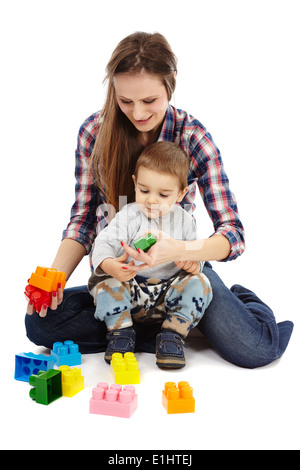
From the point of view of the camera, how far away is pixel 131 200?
2445mm

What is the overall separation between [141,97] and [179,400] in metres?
1.18

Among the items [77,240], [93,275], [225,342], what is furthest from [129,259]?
[225,342]

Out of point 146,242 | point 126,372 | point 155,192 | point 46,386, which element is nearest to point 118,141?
point 155,192

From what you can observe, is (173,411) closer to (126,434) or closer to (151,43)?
(126,434)

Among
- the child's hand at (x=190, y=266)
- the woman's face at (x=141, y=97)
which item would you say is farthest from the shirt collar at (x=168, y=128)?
the child's hand at (x=190, y=266)

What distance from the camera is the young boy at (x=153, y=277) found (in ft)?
7.18

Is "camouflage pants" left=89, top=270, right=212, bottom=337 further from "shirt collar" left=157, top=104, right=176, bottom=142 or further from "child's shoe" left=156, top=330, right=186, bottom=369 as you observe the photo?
"shirt collar" left=157, top=104, right=176, bottom=142

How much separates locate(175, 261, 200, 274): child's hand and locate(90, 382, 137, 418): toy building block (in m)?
0.58

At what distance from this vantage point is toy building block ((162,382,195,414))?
5.88ft

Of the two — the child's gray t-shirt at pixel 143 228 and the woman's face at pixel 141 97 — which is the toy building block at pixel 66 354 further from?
the woman's face at pixel 141 97

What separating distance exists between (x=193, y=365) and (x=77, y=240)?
770 mm

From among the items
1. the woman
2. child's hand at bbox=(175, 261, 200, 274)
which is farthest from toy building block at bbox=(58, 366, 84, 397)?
child's hand at bbox=(175, 261, 200, 274)

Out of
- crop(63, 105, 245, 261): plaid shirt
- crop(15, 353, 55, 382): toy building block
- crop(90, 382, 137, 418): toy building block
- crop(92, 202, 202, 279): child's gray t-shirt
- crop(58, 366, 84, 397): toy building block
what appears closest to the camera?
crop(90, 382, 137, 418): toy building block

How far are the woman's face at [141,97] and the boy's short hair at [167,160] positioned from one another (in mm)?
127
